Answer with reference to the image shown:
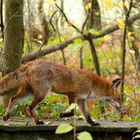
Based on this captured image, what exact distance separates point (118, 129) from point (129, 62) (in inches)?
511

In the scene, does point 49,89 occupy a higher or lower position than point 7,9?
lower

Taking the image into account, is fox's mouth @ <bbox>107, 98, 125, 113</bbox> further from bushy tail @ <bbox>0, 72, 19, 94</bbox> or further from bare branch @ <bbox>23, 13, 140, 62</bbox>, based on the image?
bare branch @ <bbox>23, 13, 140, 62</bbox>

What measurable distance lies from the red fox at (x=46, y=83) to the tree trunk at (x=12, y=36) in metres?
1.63

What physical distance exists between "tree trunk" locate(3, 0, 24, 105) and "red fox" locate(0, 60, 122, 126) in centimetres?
163

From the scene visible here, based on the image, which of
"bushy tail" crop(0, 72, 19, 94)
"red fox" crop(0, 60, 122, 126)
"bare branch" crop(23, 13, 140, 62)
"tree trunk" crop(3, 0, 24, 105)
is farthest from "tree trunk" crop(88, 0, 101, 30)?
"bushy tail" crop(0, 72, 19, 94)

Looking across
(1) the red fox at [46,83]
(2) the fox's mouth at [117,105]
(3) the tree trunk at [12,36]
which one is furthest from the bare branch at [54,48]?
(1) the red fox at [46,83]

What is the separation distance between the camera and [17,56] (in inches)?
343

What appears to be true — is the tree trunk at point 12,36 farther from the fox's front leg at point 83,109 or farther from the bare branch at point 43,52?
the fox's front leg at point 83,109

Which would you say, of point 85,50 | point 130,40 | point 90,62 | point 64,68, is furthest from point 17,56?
point 85,50

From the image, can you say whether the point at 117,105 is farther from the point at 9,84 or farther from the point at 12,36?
the point at 12,36

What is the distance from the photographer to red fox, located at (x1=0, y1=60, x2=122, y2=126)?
6754 millimetres

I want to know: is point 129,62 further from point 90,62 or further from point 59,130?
point 59,130

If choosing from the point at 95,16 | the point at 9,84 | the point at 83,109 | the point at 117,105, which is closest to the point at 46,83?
the point at 9,84

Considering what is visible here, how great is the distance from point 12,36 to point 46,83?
2141 millimetres
